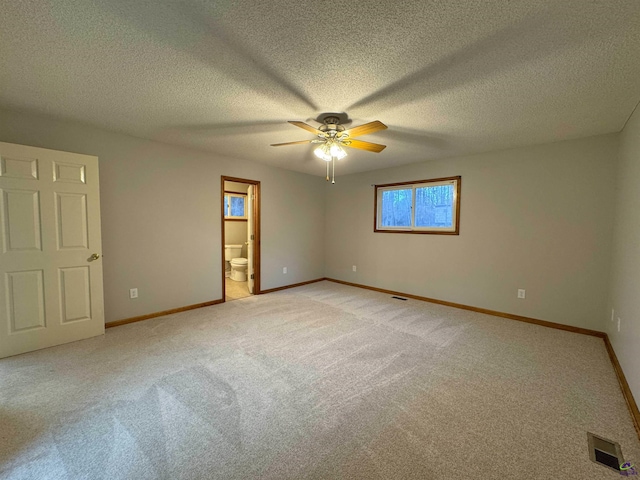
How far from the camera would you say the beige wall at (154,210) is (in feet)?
9.74

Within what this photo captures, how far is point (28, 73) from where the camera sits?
6.24 feet

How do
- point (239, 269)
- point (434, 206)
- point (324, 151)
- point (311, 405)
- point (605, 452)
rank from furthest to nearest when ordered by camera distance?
point (239, 269) < point (434, 206) < point (324, 151) < point (311, 405) < point (605, 452)

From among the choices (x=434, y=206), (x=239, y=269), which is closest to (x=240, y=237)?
(x=239, y=269)

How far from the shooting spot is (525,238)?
3.50 meters

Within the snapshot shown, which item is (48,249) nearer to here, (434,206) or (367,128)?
(367,128)

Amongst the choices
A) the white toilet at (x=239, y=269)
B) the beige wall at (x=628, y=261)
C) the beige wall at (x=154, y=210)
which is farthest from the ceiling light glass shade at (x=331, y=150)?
the white toilet at (x=239, y=269)

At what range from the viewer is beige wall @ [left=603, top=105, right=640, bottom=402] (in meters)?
1.99

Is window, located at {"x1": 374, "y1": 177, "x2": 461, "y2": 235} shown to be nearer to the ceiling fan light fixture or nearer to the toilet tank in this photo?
the ceiling fan light fixture

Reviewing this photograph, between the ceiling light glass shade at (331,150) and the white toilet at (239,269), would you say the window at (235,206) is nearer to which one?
the white toilet at (239,269)

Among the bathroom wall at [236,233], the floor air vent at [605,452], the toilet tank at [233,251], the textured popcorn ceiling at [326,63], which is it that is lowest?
the floor air vent at [605,452]

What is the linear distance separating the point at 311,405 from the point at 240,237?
570 centimetres

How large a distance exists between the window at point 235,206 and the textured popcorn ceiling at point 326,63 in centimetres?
374

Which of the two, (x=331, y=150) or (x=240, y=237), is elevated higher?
(x=331, y=150)

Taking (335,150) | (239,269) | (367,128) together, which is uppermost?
(367,128)
